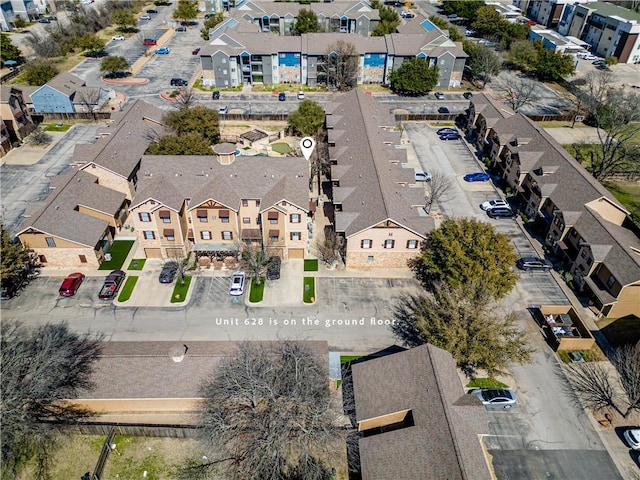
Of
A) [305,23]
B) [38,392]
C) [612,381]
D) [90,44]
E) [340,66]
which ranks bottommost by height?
[612,381]

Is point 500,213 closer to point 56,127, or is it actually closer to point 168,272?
Answer: point 168,272

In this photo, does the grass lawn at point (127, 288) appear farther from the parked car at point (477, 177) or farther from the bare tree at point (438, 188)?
the parked car at point (477, 177)

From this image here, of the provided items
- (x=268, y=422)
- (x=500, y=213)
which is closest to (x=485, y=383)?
(x=268, y=422)

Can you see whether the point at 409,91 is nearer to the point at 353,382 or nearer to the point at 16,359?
the point at 353,382

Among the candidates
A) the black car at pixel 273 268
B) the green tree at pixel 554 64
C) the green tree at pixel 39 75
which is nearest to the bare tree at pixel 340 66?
the green tree at pixel 554 64

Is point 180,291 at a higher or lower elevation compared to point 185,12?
lower

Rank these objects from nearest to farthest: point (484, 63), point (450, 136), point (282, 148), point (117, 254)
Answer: point (117, 254) < point (282, 148) < point (450, 136) < point (484, 63)

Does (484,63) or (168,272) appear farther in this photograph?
(484,63)
